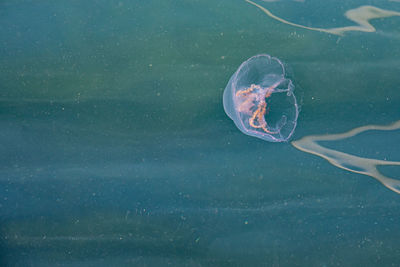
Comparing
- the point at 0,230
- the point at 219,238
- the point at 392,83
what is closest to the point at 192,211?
the point at 219,238

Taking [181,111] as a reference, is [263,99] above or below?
above

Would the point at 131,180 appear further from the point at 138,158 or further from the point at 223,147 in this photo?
the point at 223,147

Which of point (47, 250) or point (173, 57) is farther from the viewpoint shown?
point (173, 57)

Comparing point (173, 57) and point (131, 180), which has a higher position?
point (173, 57)

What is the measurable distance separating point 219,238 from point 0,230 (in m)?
2.09

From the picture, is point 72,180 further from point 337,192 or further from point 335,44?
point 335,44

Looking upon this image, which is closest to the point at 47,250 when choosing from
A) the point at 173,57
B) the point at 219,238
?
the point at 219,238

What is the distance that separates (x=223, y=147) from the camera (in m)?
3.07

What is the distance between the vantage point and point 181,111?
3.07 m

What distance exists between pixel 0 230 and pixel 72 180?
2.61 feet

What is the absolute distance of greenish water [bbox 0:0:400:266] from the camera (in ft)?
9.70

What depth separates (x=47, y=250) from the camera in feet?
9.38

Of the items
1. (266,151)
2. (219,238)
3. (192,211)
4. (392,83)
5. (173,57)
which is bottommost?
(219,238)

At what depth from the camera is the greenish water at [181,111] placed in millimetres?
2957
